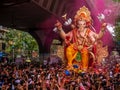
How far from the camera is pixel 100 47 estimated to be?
63.3 feet

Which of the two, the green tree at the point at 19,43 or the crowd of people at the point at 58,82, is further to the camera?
the green tree at the point at 19,43

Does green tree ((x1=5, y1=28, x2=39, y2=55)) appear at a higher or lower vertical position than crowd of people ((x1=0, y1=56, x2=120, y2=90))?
higher

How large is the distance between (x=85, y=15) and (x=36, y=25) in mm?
13747

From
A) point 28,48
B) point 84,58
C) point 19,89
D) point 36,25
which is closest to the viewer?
point 19,89

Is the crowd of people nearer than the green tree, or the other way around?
the crowd of people

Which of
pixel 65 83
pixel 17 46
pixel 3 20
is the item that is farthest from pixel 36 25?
pixel 17 46

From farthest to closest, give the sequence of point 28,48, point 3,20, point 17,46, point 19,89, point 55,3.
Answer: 1. point 28,48
2. point 17,46
3. point 3,20
4. point 55,3
5. point 19,89

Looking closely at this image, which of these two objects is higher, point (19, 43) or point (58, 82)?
point (19, 43)

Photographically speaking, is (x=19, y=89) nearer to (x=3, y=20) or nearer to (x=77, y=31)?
(x=77, y=31)

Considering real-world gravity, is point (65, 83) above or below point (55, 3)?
below

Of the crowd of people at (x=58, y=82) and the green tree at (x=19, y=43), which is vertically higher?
the green tree at (x=19, y=43)

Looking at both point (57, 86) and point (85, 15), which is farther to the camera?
point (85, 15)

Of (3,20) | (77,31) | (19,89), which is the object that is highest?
(3,20)

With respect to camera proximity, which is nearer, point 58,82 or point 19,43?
point 58,82
